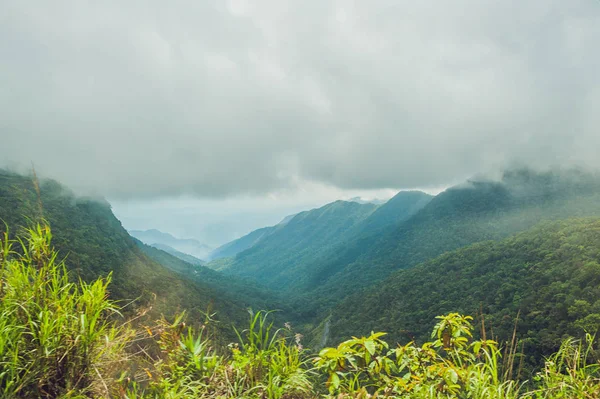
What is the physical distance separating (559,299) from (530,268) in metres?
25.3

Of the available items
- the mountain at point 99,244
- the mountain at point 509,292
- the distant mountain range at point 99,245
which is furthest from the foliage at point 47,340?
the mountain at point 99,244

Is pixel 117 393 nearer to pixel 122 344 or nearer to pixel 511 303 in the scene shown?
pixel 122 344

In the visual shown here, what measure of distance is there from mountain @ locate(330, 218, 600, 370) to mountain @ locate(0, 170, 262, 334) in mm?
53914

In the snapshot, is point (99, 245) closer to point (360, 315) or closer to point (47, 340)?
point (360, 315)

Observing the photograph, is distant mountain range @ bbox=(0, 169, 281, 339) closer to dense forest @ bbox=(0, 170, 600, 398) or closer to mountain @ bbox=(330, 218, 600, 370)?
dense forest @ bbox=(0, 170, 600, 398)

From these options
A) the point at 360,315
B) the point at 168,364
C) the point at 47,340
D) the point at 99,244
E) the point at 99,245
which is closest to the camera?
the point at 47,340

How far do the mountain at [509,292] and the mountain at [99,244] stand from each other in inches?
2123

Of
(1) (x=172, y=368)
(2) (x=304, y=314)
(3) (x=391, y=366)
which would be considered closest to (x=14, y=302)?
(1) (x=172, y=368)

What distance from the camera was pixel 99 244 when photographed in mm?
120250

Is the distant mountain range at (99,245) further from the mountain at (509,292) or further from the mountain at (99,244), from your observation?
the mountain at (509,292)

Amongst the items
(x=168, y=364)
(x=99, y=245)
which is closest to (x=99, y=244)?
(x=99, y=245)

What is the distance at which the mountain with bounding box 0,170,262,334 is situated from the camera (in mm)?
79000

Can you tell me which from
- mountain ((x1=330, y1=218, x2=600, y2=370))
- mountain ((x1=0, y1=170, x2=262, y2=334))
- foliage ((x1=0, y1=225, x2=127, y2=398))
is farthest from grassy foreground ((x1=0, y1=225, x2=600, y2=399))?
mountain ((x1=0, y1=170, x2=262, y2=334))

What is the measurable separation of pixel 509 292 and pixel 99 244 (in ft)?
490
